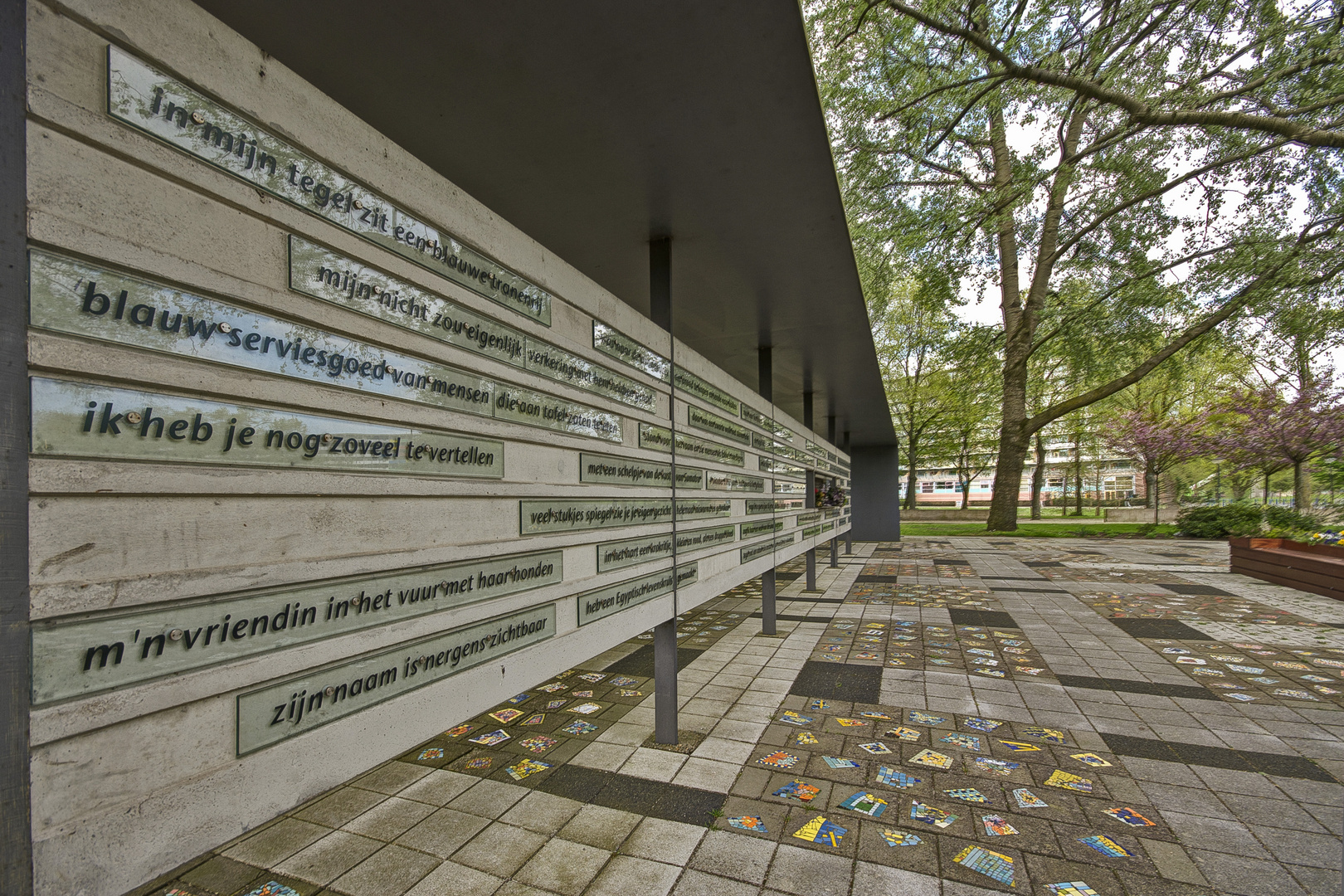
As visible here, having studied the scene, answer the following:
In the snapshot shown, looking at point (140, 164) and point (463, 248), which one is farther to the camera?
point (463, 248)

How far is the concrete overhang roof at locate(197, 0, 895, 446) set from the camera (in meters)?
2.15

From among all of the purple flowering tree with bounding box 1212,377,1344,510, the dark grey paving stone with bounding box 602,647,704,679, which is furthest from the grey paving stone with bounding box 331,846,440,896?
the purple flowering tree with bounding box 1212,377,1344,510

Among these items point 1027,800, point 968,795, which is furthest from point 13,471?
point 1027,800

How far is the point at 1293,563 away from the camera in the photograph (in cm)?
1042

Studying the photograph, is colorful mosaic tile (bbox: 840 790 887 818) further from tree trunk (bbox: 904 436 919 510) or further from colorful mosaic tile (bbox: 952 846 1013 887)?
tree trunk (bbox: 904 436 919 510)

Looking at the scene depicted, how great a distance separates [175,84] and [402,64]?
1129 millimetres

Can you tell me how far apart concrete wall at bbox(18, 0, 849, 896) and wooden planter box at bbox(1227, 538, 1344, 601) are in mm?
13788

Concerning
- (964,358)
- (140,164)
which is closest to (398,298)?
(140,164)

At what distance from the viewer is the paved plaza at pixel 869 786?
2723mm

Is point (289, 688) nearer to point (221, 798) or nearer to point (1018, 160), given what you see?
point (221, 798)

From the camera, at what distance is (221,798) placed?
4.95 ft

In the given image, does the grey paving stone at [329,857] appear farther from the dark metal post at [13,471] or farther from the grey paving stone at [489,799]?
the dark metal post at [13,471]

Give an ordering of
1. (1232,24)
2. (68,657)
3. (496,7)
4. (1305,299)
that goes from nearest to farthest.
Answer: (68,657), (496,7), (1232,24), (1305,299)

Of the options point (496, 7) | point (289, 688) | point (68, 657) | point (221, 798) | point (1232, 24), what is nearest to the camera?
point (68, 657)
